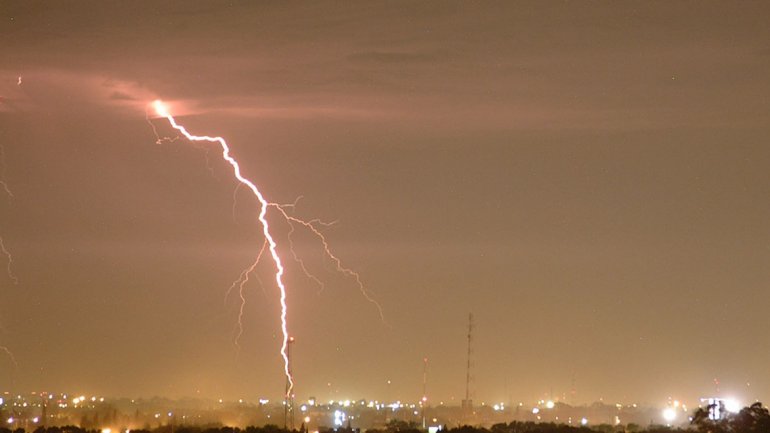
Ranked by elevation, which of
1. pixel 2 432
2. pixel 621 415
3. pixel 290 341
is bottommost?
pixel 2 432

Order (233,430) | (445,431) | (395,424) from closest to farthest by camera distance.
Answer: (445,431)
(233,430)
(395,424)

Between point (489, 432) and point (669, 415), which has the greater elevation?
point (669, 415)

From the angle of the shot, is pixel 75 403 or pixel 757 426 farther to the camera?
pixel 75 403

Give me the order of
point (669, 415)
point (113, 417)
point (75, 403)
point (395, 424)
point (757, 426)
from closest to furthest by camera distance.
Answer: point (757, 426), point (395, 424), point (113, 417), point (669, 415), point (75, 403)

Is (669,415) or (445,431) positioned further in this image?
(669,415)

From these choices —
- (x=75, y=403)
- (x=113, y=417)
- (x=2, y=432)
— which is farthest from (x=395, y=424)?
(x=75, y=403)

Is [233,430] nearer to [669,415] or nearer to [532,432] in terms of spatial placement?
[532,432]

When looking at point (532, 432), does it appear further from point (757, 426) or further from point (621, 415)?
point (621, 415)

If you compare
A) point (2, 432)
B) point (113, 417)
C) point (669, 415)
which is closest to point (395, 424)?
point (113, 417)

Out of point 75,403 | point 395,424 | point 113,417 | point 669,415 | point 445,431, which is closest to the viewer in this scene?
point 445,431
